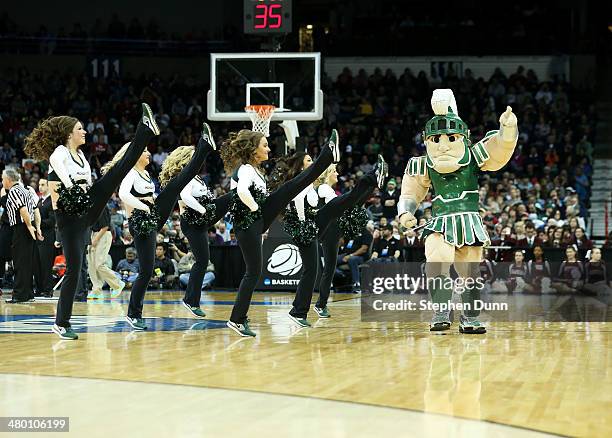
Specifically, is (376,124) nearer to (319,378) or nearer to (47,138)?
(47,138)

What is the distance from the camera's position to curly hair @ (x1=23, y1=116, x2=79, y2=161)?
826 cm

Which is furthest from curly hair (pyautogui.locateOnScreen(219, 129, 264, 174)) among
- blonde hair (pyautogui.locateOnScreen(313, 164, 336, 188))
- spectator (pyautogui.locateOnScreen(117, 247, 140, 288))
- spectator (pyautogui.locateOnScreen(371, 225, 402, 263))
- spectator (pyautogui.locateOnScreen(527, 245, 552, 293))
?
spectator (pyautogui.locateOnScreen(117, 247, 140, 288))

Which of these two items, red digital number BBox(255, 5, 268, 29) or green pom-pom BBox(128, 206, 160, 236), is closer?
green pom-pom BBox(128, 206, 160, 236)

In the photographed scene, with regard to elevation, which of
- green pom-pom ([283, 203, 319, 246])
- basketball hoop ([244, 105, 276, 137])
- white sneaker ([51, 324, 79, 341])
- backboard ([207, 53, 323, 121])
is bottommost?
white sneaker ([51, 324, 79, 341])

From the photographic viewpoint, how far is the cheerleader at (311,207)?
9367 millimetres

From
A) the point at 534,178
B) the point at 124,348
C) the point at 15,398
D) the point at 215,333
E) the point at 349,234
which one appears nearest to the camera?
the point at 15,398

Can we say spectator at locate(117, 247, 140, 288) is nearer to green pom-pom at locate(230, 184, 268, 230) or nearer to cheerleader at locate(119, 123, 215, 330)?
cheerleader at locate(119, 123, 215, 330)

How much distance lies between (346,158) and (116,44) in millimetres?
9274

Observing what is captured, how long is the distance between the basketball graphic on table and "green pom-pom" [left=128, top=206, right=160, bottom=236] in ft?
23.1

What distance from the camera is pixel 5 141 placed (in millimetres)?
23531

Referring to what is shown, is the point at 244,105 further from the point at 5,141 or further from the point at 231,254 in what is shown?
the point at 5,141

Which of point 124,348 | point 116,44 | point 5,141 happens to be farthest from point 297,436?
point 116,44

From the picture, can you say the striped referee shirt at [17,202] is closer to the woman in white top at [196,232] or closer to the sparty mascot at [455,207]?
the woman in white top at [196,232]

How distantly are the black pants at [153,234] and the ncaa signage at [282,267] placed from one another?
6.56 m
